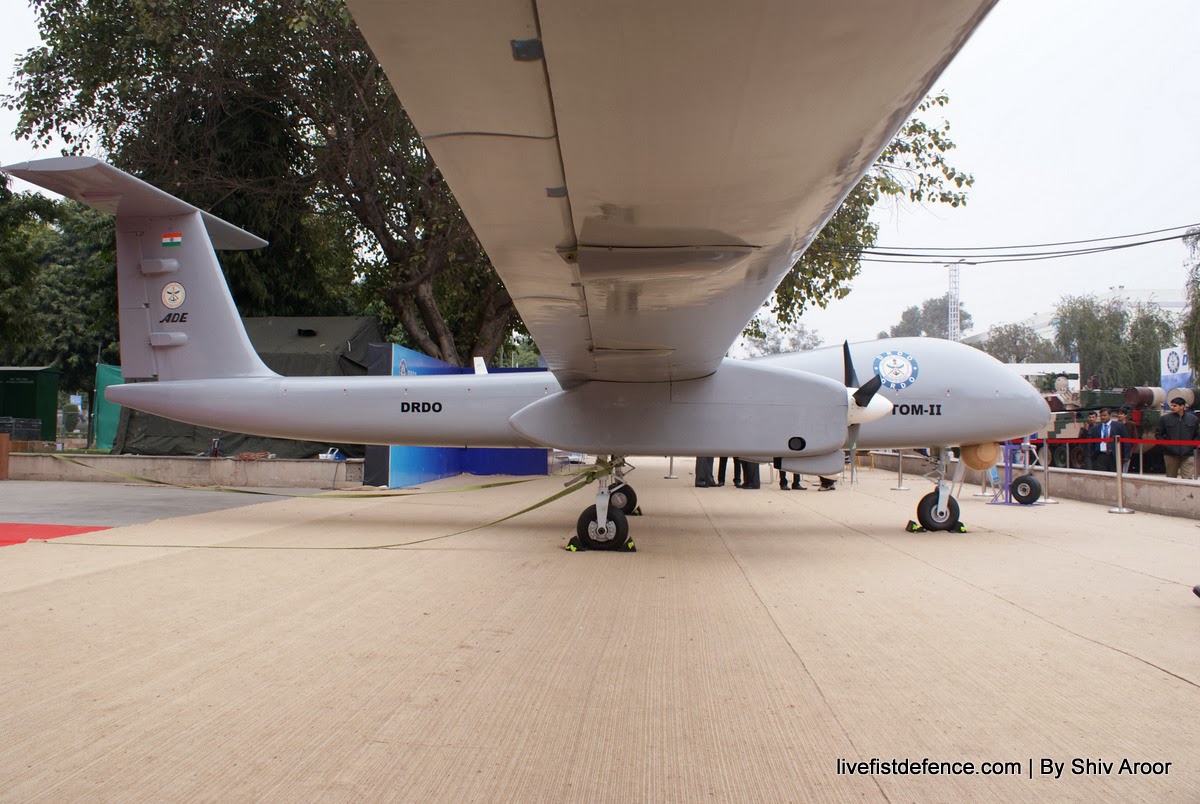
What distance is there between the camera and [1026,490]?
11133mm

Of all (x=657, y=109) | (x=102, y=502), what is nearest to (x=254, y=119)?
(x=102, y=502)

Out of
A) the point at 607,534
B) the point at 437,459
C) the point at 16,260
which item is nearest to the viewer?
the point at 607,534

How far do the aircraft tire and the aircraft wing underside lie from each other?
4.10 meters

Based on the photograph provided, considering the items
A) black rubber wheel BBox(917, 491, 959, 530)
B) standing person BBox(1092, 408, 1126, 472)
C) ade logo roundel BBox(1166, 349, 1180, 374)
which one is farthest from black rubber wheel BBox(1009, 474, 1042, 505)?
ade logo roundel BBox(1166, 349, 1180, 374)

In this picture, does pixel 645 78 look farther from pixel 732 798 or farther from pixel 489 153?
pixel 732 798

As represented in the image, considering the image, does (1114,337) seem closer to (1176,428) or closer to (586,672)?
(1176,428)

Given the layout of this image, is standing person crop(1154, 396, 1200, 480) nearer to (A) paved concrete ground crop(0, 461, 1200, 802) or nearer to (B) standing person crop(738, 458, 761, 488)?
(A) paved concrete ground crop(0, 461, 1200, 802)

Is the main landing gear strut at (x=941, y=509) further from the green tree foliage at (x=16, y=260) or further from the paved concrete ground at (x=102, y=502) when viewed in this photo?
the green tree foliage at (x=16, y=260)

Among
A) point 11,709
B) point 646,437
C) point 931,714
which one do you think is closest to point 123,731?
point 11,709

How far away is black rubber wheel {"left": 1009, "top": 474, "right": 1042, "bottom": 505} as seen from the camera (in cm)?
1109

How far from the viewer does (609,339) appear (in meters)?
5.08

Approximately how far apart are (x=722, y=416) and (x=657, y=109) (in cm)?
536

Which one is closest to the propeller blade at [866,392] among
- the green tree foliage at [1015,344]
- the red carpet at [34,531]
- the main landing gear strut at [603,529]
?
the main landing gear strut at [603,529]

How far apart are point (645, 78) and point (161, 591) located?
4803 millimetres
